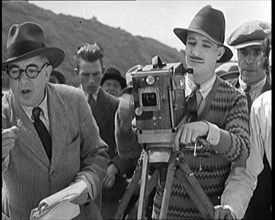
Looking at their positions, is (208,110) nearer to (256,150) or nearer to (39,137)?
(256,150)

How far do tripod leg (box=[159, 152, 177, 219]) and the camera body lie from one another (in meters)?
0.04

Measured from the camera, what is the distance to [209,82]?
1346mm

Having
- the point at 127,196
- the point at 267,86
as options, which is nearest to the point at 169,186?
the point at 127,196

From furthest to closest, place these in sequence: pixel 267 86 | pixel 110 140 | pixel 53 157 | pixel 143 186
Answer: pixel 110 140
pixel 267 86
pixel 53 157
pixel 143 186

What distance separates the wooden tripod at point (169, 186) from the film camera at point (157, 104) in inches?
1.1

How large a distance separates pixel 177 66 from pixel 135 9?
0.42 metres

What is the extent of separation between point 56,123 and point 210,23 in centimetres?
53

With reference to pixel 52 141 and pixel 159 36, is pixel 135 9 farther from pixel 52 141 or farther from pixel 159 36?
pixel 52 141

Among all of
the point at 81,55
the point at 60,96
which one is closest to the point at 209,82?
the point at 60,96

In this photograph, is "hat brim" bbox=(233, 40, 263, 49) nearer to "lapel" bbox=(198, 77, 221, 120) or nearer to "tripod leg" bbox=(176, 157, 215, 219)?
"lapel" bbox=(198, 77, 221, 120)

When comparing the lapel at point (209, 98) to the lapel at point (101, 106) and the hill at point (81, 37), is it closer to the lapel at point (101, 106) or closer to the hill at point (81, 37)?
the hill at point (81, 37)

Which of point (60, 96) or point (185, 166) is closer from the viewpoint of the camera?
point (185, 166)

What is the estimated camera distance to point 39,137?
53.4 inches

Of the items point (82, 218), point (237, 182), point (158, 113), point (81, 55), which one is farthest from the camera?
point (81, 55)
